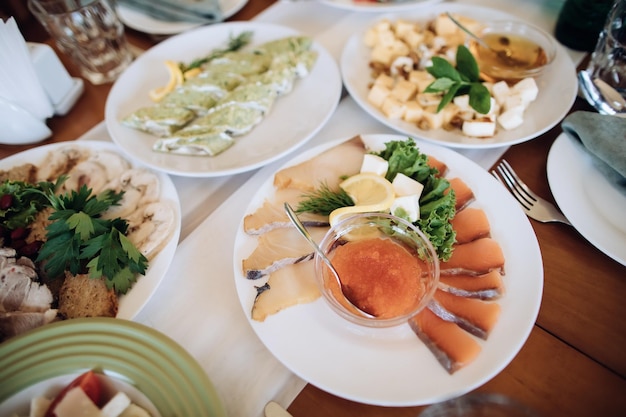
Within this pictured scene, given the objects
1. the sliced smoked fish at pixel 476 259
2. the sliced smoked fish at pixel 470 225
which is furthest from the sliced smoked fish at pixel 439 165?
the sliced smoked fish at pixel 476 259

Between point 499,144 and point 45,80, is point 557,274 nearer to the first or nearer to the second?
point 499,144

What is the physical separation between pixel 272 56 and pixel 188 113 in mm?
430

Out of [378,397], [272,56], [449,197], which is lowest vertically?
[378,397]

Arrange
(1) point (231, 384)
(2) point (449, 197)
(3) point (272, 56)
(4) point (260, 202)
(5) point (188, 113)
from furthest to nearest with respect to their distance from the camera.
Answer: (3) point (272, 56)
(5) point (188, 113)
(4) point (260, 202)
(2) point (449, 197)
(1) point (231, 384)

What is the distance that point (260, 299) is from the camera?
38.9 inches

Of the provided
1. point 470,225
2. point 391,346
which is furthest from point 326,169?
point 391,346

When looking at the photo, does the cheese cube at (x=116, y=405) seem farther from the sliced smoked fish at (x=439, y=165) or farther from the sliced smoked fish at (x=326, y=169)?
the sliced smoked fish at (x=439, y=165)

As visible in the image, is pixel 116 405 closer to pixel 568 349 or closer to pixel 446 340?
pixel 446 340

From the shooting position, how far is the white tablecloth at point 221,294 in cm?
97

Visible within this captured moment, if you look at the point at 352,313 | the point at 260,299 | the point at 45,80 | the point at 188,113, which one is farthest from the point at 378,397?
the point at 45,80

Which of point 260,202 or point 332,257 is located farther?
point 260,202

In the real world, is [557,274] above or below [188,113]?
below

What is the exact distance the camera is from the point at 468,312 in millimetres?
943

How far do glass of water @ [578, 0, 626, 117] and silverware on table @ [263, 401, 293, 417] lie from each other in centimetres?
137
